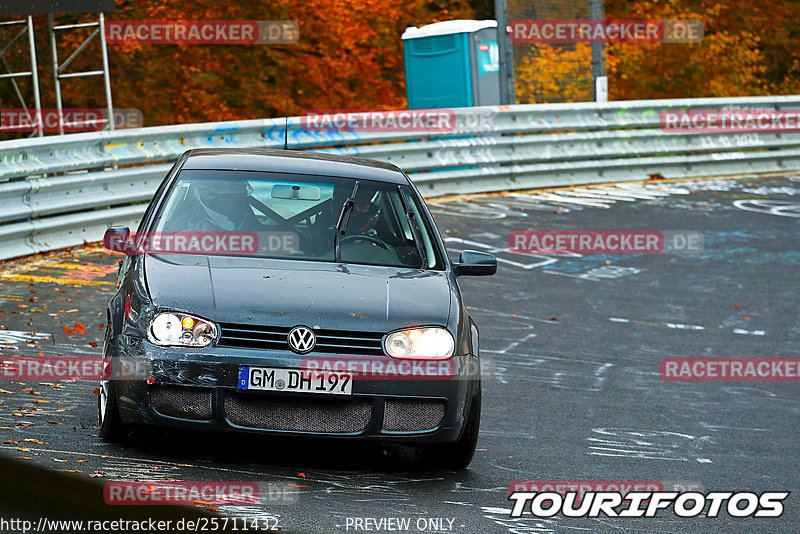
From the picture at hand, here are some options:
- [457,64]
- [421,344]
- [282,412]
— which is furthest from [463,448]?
[457,64]

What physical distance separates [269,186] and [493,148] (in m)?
11.5

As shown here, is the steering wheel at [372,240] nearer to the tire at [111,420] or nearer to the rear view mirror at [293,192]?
the rear view mirror at [293,192]

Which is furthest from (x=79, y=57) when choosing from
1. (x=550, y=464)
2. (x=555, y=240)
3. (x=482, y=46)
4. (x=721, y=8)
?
(x=550, y=464)

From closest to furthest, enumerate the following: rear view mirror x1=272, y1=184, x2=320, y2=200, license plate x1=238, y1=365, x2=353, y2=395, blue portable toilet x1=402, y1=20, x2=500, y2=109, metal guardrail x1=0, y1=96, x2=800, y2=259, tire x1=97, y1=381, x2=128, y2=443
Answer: license plate x1=238, y1=365, x2=353, y2=395 < tire x1=97, y1=381, x2=128, y2=443 < rear view mirror x1=272, y1=184, x2=320, y2=200 < metal guardrail x1=0, y1=96, x2=800, y2=259 < blue portable toilet x1=402, y1=20, x2=500, y2=109

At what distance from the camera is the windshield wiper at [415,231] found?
260 inches

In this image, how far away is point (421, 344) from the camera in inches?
222

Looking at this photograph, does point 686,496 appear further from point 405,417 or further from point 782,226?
point 782,226

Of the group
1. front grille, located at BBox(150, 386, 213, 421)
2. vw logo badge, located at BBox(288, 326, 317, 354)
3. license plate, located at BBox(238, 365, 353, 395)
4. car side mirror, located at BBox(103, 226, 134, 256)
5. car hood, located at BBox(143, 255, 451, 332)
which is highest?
car side mirror, located at BBox(103, 226, 134, 256)

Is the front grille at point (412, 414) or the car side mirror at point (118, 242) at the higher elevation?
the car side mirror at point (118, 242)

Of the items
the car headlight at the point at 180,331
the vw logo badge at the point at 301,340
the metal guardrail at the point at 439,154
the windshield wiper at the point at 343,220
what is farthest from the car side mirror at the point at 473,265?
the metal guardrail at the point at 439,154

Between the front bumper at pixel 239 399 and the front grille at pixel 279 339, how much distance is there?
0.14 feet

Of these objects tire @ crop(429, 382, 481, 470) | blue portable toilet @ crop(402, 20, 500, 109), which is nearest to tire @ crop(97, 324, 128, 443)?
tire @ crop(429, 382, 481, 470)

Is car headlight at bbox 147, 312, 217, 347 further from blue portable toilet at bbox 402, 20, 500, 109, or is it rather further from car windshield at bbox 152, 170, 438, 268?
blue portable toilet at bbox 402, 20, 500, 109

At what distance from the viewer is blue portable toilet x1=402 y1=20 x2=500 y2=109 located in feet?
62.8
